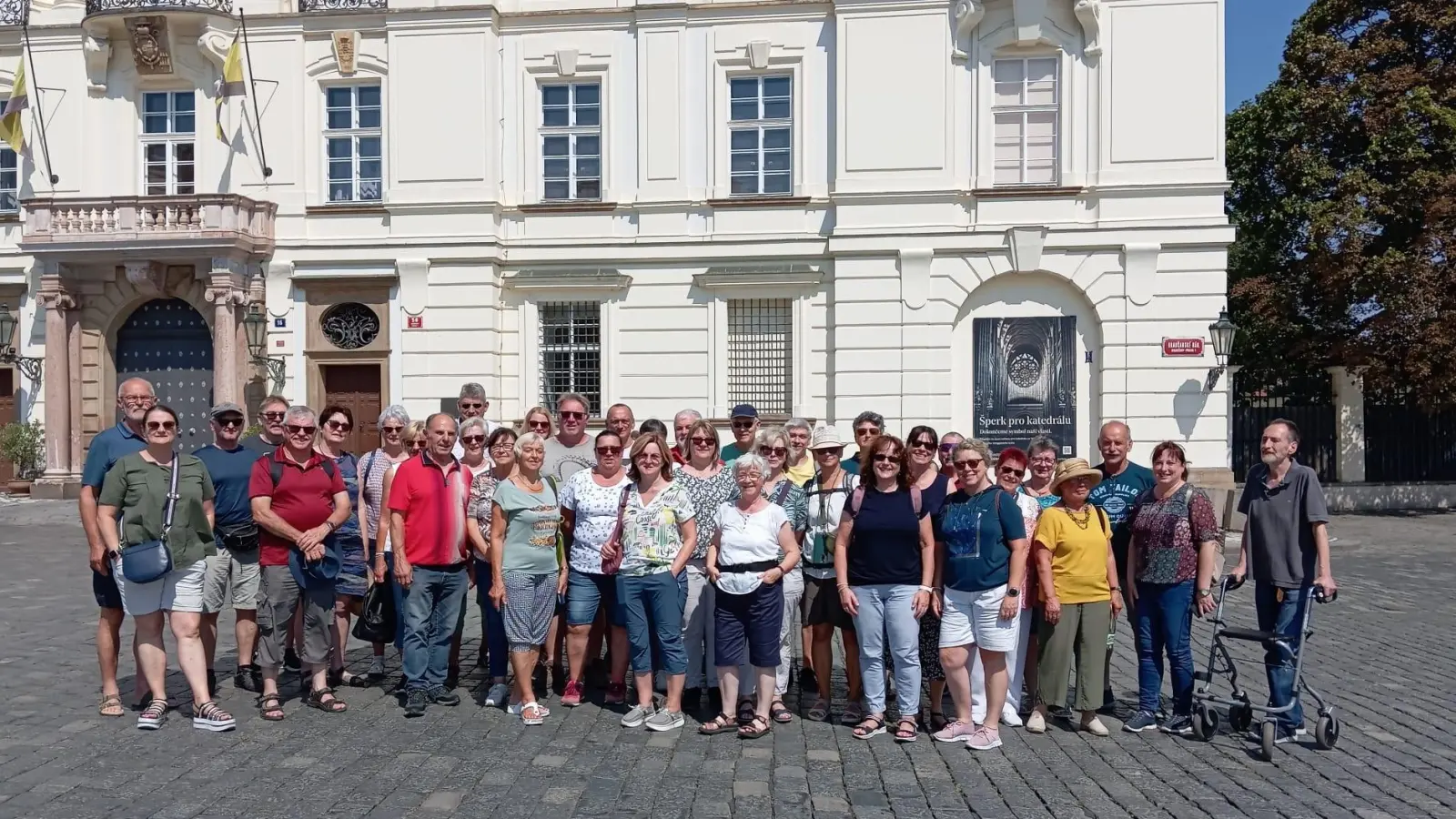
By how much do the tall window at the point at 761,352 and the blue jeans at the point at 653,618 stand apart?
44.8 ft

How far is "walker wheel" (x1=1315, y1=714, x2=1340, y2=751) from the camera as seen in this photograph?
666 centimetres

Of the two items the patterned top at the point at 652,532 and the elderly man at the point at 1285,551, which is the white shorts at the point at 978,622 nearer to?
the elderly man at the point at 1285,551

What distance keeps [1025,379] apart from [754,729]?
1435 centimetres

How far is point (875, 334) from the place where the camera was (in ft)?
66.2

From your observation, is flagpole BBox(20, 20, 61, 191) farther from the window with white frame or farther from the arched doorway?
the window with white frame

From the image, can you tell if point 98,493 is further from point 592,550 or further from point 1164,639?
point 1164,639

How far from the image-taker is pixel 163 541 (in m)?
7.00

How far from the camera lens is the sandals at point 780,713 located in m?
7.35

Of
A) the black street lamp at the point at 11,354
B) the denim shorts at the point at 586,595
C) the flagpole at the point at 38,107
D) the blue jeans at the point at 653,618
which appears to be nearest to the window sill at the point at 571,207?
the flagpole at the point at 38,107

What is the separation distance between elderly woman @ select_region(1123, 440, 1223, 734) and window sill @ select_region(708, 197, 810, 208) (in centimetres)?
1393

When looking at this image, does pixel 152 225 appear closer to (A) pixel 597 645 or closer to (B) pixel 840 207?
(B) pixel 840 207

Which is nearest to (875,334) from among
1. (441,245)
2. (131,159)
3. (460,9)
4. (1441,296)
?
(441,245)

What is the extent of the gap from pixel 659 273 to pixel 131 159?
400 inches

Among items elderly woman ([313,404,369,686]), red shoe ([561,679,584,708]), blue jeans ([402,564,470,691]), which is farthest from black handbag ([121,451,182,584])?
red shoe ([561,679,584,708])
